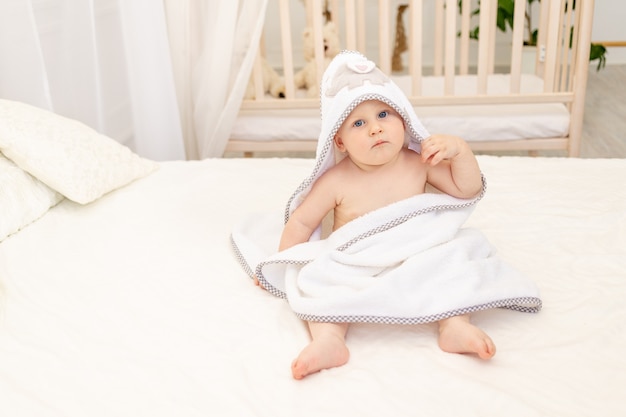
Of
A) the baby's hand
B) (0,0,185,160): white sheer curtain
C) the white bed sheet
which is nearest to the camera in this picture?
the white bed sheet

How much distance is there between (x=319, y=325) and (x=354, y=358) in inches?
3.2

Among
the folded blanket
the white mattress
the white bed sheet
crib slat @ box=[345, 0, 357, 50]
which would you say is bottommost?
the white mattress

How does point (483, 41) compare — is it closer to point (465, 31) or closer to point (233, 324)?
point (465, 31)

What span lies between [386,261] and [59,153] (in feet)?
2.78

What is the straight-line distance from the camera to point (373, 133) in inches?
45.3

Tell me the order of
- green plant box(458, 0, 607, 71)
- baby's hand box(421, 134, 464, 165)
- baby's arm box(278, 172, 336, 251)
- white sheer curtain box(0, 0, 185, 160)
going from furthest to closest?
green plant box(458, 0, 607, 71) < white sheer curtain box(0, 0, 185, 160) < baby's arm box(278, 172, 336, 251) < baby's hand box(421, 134, 464, 165)

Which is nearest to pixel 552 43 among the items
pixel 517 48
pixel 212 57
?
pixel 517 48

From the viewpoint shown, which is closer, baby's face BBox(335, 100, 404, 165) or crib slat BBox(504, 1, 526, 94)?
baby's face BBox(335, 100, 404, 165)

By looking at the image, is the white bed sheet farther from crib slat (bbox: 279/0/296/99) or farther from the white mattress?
crib slat (bbox: 279/0/296/99)

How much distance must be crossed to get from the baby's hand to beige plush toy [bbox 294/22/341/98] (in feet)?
5.27

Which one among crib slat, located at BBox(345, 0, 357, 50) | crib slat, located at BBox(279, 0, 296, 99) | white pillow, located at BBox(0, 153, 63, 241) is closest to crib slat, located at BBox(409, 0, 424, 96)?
crib slat, located at BBox(345, 0, 357, 50)

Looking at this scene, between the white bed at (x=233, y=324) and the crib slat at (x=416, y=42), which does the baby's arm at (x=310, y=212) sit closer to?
the white bed at (x=233, y=324)

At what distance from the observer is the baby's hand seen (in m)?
1.14

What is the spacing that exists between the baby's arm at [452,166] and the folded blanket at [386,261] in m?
0.02
